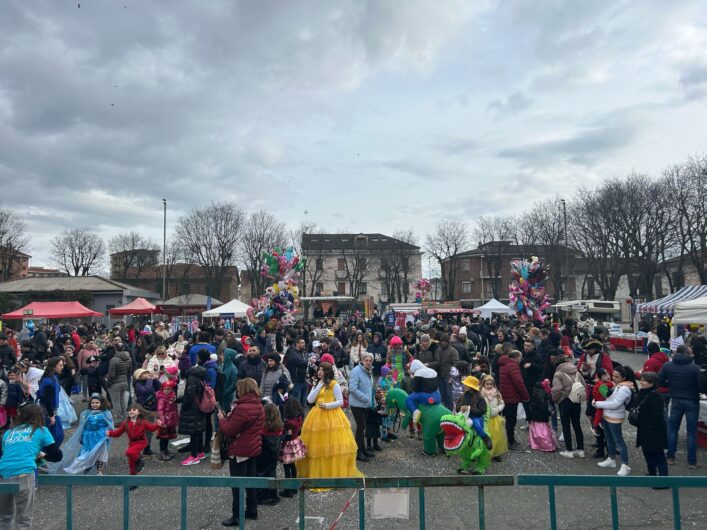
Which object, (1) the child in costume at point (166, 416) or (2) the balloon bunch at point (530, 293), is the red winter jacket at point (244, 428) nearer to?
(1) the child in costume at point (166, 416)

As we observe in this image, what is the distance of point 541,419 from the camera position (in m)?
7.59

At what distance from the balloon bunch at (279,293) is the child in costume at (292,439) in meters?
14.8

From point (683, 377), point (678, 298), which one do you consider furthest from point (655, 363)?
point (678, 298)

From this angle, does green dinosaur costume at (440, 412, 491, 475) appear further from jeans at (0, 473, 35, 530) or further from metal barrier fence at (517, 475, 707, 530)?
jeans at (0, 473, 35, 530)

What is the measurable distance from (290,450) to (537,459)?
395 cm

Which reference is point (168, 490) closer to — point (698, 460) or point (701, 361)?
point (698, 460)

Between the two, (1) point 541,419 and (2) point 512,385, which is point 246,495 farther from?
(1) point 541,419

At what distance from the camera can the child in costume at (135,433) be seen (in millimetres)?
6043

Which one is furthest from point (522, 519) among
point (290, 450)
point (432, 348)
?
point (432, 348)

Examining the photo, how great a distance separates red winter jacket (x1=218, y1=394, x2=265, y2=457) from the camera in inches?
197

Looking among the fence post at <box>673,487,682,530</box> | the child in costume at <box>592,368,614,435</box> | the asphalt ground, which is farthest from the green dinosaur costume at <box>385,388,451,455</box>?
the fence post at <box>673,487,682,530</box>

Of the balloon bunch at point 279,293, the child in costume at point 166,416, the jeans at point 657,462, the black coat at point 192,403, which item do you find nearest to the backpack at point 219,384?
the child in costume at point 166,416

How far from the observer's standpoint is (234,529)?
495 centimetres

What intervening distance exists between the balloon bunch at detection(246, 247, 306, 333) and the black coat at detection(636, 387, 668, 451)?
15.8 m
